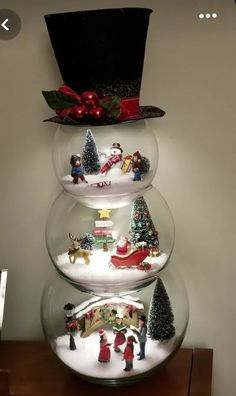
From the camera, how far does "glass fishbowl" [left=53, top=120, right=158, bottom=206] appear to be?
1152mm

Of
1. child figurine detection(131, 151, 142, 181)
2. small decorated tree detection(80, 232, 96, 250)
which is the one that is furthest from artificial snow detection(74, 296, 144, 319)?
child figurine detection(131, 151, 142, 181)

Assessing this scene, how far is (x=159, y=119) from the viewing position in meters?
1.33

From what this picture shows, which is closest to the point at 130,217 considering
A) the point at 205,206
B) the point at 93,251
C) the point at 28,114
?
the point at 93,251

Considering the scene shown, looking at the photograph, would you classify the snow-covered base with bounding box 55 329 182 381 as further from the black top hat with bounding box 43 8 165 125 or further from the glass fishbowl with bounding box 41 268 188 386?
the black top hat with bounding box 43 8 165 125

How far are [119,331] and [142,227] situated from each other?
0.59 feet

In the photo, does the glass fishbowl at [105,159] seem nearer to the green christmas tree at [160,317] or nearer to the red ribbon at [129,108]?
the red ribbon at [129,108]

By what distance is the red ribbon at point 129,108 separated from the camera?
3.75 feet

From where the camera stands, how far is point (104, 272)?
1.17 meters

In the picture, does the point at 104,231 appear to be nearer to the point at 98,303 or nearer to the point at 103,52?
the point at 98,303

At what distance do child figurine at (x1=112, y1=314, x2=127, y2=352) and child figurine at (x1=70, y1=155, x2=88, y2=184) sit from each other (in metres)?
0.24

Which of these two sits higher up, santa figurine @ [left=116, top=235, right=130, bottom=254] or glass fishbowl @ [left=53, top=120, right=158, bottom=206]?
glass fishbowl @ [left=53, top=120, right=158, bottom=206]

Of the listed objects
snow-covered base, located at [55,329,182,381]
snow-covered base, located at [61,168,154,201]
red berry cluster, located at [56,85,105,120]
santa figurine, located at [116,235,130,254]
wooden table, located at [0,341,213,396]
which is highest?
red berry cluster, located at [56,85,105,120]

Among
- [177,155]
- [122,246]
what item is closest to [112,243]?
[122,246]

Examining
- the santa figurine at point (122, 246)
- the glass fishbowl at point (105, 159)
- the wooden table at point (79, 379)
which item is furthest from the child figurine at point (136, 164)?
the wooden table at point (79, 379)
